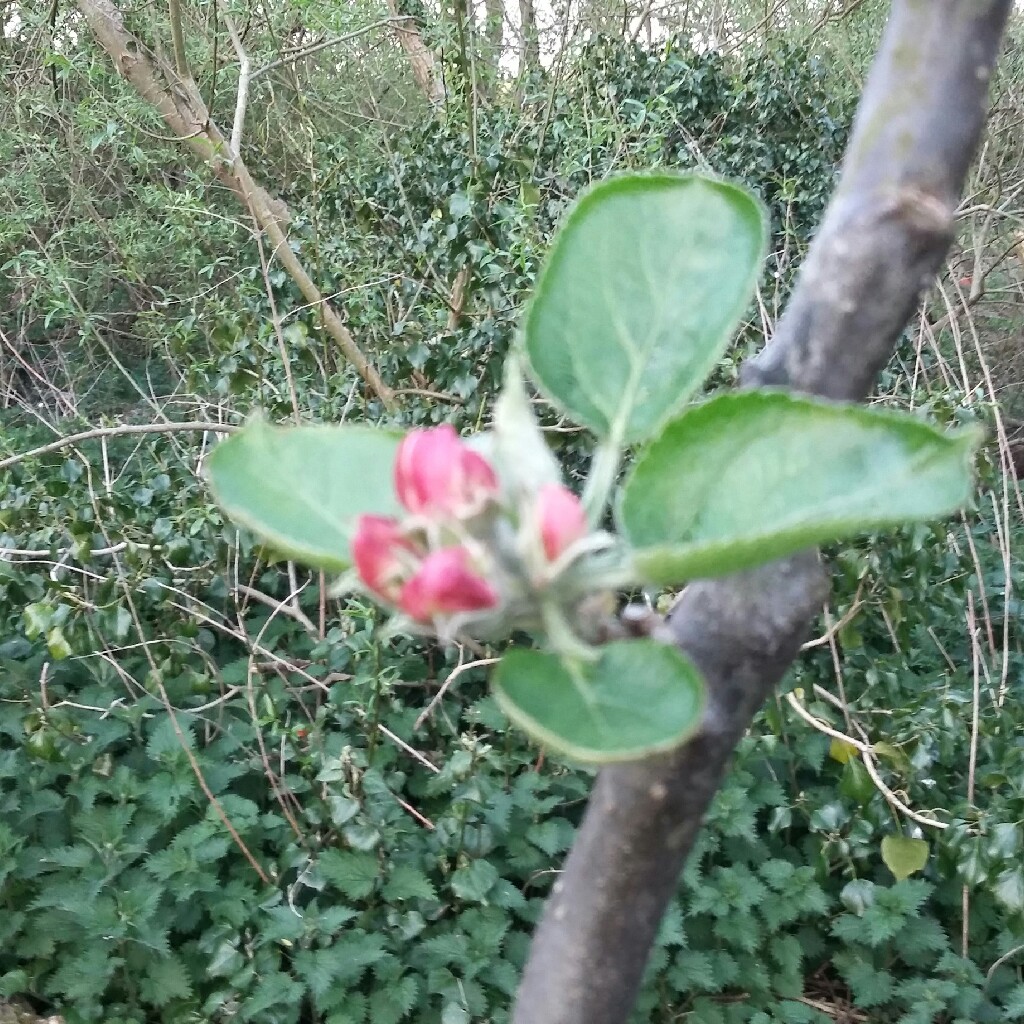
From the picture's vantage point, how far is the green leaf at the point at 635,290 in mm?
311

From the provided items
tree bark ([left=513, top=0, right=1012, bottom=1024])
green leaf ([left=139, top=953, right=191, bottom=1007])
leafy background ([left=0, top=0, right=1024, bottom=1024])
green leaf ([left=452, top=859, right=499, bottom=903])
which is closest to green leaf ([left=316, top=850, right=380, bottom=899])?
leafy background ([left=0, top=0, right=1024, bottom=1024])

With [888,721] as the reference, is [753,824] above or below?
below

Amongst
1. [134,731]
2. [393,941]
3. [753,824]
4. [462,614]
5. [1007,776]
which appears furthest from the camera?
[134,731]

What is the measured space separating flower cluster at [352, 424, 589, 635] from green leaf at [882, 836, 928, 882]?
56.4 inches

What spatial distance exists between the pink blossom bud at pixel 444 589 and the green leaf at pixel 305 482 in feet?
0.11

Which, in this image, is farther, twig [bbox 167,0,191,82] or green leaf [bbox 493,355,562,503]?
twig [bbox 167,0,191,82]

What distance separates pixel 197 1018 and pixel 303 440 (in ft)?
5.37

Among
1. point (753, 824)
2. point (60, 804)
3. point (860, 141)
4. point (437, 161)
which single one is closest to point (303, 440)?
point (860, 141)

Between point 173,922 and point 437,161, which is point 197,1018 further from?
point 437,161

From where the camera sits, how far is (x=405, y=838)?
1740 mm

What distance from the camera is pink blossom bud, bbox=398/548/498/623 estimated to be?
246 millimetres

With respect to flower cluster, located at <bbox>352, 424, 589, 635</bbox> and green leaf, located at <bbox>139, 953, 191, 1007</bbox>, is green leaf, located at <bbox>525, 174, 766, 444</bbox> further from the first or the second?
green leaf, located at <bbox>139, 953, 191, 1007</bbox>

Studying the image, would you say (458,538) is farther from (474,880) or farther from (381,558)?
(474,880)

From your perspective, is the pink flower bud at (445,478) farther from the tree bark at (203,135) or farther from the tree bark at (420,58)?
the tree bark at (420,58)
